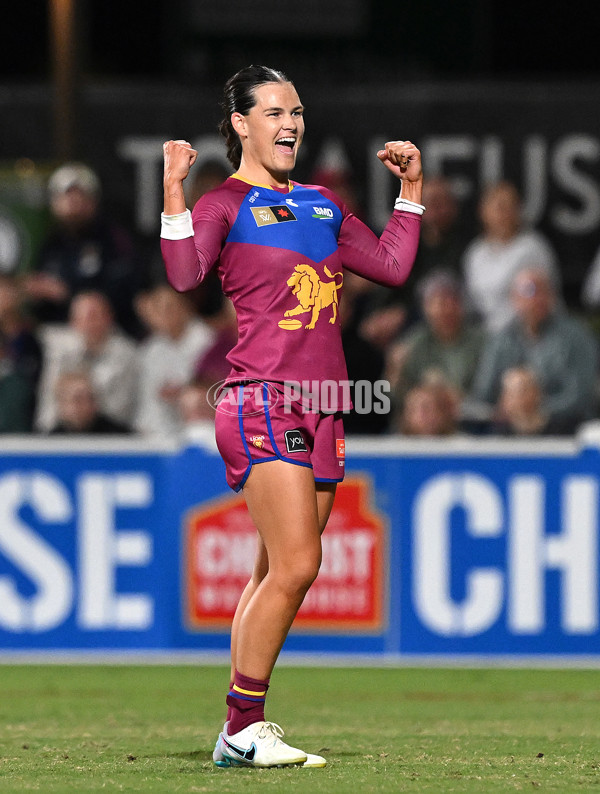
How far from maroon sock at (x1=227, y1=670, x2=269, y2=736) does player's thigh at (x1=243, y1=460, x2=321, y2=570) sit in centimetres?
38

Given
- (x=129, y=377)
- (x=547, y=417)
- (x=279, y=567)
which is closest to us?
(x=279, y=567)

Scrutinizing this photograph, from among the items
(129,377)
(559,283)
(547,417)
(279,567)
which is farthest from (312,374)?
(559,283)

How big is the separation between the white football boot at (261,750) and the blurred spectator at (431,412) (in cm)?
433

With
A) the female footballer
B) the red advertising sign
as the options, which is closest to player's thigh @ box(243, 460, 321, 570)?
the female footballer

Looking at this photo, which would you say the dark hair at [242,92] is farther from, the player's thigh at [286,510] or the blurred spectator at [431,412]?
the blurred spectator at [431,412]

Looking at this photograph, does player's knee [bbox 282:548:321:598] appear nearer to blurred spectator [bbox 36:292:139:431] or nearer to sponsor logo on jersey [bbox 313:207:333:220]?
sponsor logo on jersey [bbox 313:207:333:220]

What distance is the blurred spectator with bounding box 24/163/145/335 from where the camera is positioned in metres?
10.7

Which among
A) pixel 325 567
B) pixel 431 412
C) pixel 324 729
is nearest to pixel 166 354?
pixel 431 412

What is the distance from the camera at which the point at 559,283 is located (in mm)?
11266

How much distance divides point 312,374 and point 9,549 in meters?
4.32

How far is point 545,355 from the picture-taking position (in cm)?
978

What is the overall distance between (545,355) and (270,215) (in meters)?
5.05

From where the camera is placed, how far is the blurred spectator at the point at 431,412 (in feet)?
29.9

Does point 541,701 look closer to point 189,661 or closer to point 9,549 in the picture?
point 189,661
